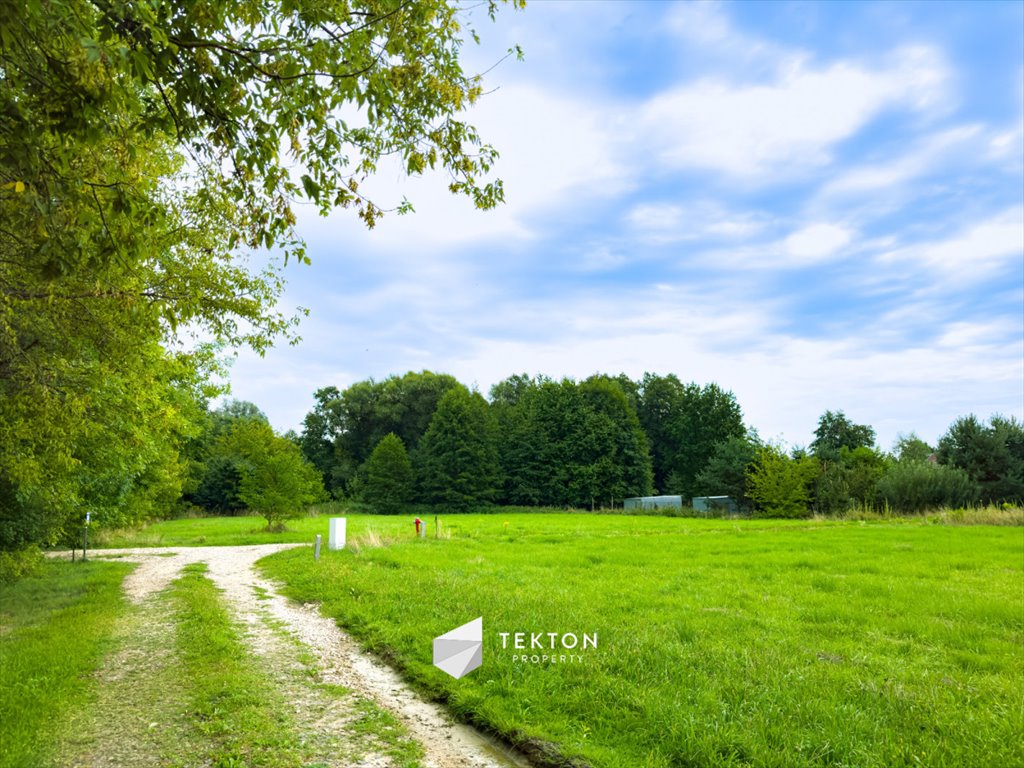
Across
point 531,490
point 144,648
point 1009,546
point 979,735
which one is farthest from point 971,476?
point 144,648

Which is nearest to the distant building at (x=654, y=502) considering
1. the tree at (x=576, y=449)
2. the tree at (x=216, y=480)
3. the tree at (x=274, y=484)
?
the tree at (x=576, y=449)

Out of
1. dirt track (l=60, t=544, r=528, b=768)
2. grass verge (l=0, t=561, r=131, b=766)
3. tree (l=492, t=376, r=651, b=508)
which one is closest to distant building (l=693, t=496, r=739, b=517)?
tree (l=492, t=376, r=651, b=508)

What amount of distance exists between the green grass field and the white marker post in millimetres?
2317

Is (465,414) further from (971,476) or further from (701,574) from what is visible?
(701,574)

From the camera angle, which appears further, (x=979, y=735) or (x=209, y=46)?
(x=979, y=735)

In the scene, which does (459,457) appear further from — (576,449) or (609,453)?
(609,453)

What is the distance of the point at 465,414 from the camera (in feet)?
198

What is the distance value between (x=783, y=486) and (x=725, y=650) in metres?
37.3

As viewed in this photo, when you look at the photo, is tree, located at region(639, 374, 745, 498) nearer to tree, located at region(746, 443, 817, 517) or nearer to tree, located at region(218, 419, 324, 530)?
tree, located at region(746, 443, 817, 517)

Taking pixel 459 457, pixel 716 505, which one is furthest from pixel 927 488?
pixel 459 457

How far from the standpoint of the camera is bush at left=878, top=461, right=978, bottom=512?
3334 cm

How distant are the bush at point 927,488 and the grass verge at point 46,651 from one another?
3579 centimetres

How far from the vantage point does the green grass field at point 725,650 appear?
462 centimetres

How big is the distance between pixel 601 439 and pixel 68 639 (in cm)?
5296
